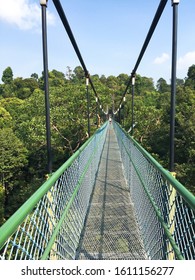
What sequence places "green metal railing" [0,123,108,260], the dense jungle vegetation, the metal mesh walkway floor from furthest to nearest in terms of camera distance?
the dense jungle vegetation → the metal mesh walkway floor → "green metal railing" [0,123,108,260]

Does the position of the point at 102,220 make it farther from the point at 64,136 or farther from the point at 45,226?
the point at 64,136

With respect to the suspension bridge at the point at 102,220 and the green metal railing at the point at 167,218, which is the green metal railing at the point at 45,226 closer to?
the suspension bridge at the point at 102,220

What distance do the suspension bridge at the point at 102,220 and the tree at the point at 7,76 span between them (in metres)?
60.7

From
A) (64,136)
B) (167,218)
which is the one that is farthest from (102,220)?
(64,136)

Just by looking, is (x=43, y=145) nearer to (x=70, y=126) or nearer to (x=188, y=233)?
(x=70, y=126)

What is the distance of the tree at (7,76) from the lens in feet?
197

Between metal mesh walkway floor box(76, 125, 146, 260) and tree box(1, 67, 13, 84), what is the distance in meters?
60.0

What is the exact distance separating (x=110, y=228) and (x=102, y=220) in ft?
0.59

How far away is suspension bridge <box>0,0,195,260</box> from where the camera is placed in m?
0.98

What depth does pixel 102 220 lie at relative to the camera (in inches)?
105

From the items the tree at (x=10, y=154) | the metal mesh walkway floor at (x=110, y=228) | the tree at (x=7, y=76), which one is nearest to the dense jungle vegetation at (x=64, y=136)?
the tree at (x=10, y=154)

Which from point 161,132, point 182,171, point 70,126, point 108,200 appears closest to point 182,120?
point 161,132

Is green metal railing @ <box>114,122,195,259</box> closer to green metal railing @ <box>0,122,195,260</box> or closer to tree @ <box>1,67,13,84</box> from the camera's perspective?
green metal railing @ <box>0,122,195,260</box>

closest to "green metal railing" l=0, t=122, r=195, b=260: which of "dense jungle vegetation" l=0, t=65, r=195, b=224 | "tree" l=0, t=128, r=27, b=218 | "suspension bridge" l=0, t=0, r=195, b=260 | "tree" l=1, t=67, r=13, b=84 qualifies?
"suspension bridge" l=0, t=0, r=195, b=260
